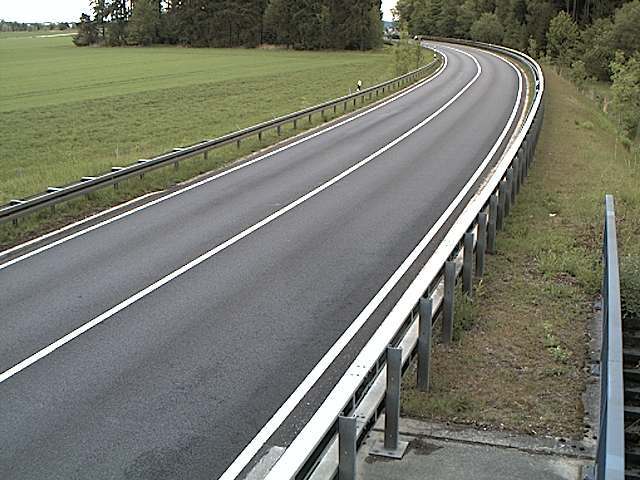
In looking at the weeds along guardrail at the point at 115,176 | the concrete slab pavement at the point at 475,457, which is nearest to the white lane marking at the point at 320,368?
the concrete slab pavement at the point at 475,457

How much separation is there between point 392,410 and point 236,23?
4267 inches

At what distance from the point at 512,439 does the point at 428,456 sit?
70 centimetres

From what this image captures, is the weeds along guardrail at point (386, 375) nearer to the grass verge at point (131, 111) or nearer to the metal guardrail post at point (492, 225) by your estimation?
the metal guardrail post at point (492, 225)

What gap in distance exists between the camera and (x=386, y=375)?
19.3 feet

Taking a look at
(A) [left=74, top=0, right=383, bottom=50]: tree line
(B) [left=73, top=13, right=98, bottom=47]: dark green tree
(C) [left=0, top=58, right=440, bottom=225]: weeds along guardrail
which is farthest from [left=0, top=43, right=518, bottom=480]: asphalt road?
(B) [left=73, top=13, right=98, bottom=47]: dark green tree

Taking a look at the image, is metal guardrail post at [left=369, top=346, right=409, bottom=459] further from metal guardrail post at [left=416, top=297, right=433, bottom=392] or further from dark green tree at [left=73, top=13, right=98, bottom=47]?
dark green tree at [left=73, top=13, right=98, bottom=47]

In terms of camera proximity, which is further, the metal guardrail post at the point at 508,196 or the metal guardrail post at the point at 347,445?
the metal guardrail post at the point at 508,196

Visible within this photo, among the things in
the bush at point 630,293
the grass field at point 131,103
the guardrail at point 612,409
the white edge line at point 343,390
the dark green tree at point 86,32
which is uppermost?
the dark green tree at point 86,32

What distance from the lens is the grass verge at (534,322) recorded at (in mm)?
6465

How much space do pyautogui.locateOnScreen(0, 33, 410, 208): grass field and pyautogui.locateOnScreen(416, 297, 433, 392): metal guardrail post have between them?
494 inches

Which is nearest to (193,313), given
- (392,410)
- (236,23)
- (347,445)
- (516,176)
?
(392,410)

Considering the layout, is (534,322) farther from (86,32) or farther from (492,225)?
(86,32)

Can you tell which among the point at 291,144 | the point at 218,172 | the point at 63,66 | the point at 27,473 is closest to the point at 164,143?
the point at 291,144

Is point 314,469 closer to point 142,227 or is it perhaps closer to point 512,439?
point 512,439
